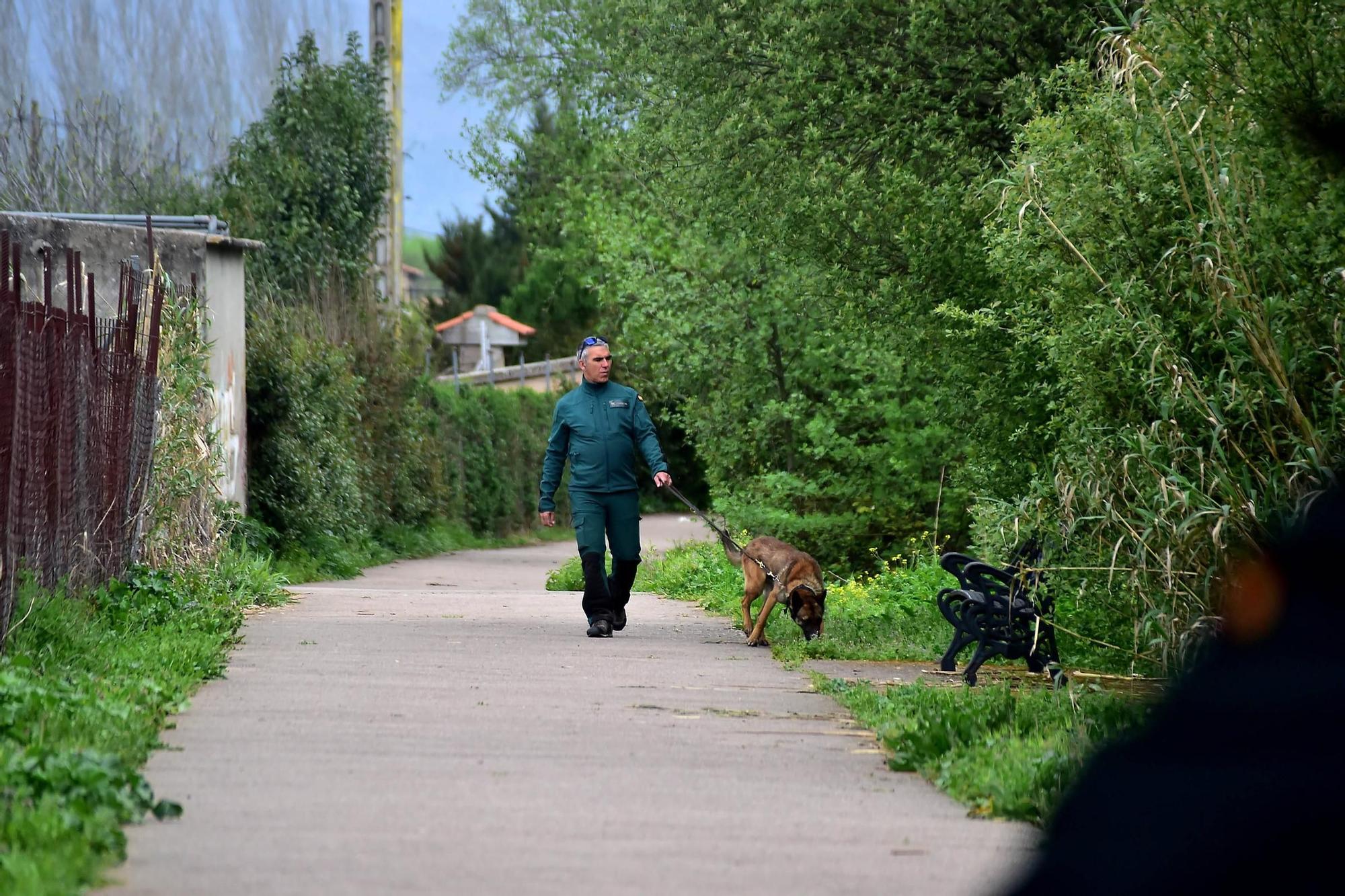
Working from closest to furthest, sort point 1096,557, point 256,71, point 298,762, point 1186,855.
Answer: point 1186,855, point 298,762, point 1096,557, point 256,71

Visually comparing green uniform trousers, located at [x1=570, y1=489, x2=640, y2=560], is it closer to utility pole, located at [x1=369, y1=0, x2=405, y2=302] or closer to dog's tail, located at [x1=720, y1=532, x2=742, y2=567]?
dog's tail, located at [x1=720, y1=532, x2=742, y2=567]

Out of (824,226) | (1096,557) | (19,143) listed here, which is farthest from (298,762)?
(19,143)

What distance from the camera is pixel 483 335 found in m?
60.2

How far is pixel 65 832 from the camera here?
15.6 ft

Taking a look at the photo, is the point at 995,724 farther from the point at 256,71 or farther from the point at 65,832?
the point at 256,71

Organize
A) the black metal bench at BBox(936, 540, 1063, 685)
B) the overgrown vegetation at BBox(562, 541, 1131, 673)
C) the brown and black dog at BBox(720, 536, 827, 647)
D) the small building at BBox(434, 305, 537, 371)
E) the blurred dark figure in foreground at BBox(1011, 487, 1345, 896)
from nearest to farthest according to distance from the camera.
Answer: the blurred dark figure in foreground at BBox(1011, 487, 1345, 896)
the black metal bench at BBox(936, 540, 1063, 685)
the overgrown vegetation at BBox(562, 541, 1131, 673)
the brown and black dog at BBox(720, 536, 827, 647)
the small building at BBox(434, 305, 537, 371)

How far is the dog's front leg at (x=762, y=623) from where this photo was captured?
11180 mm

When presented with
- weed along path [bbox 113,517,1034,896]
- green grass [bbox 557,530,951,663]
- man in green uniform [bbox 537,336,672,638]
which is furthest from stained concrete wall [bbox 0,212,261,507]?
weed along path [bbox 113,517,1034,896]

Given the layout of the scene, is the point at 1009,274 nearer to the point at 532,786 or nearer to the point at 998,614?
the point at 998,614

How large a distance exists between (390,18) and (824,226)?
17890mm

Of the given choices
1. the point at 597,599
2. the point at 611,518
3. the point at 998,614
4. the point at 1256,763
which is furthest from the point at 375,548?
the point at 1256,763

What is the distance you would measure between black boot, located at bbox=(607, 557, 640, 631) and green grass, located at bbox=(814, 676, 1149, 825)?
123 inches

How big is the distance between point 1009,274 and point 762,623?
9.80 feet

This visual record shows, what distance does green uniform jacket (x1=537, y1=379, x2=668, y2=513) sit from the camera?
11875 mm
